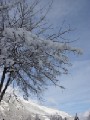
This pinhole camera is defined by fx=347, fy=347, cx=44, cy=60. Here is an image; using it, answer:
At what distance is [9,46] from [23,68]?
151 cm

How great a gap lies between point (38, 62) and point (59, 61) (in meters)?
0.75

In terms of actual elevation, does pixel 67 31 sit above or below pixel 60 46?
above

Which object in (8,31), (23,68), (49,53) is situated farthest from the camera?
(23,68)

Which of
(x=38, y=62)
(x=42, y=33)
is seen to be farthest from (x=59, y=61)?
(x=42, y=33)

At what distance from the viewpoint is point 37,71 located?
12289mm

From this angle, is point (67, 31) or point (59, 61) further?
point (67, 31)

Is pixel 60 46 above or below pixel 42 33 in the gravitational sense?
below

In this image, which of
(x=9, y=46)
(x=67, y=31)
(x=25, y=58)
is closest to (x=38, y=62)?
(x=25, y=58)

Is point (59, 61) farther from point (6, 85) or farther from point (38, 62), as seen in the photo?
point (6, 85)

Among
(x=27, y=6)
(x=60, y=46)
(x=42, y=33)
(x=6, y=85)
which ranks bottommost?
(x=6, y=85)

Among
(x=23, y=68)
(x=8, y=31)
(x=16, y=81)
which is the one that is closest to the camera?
(x=8, y=31)

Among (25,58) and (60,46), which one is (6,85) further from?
(60,46)

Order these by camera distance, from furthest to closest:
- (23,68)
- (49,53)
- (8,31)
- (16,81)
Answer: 1. (16,81)
2. (23,68)
3. (49,53)
4. (8,31)

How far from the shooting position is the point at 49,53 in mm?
11062
